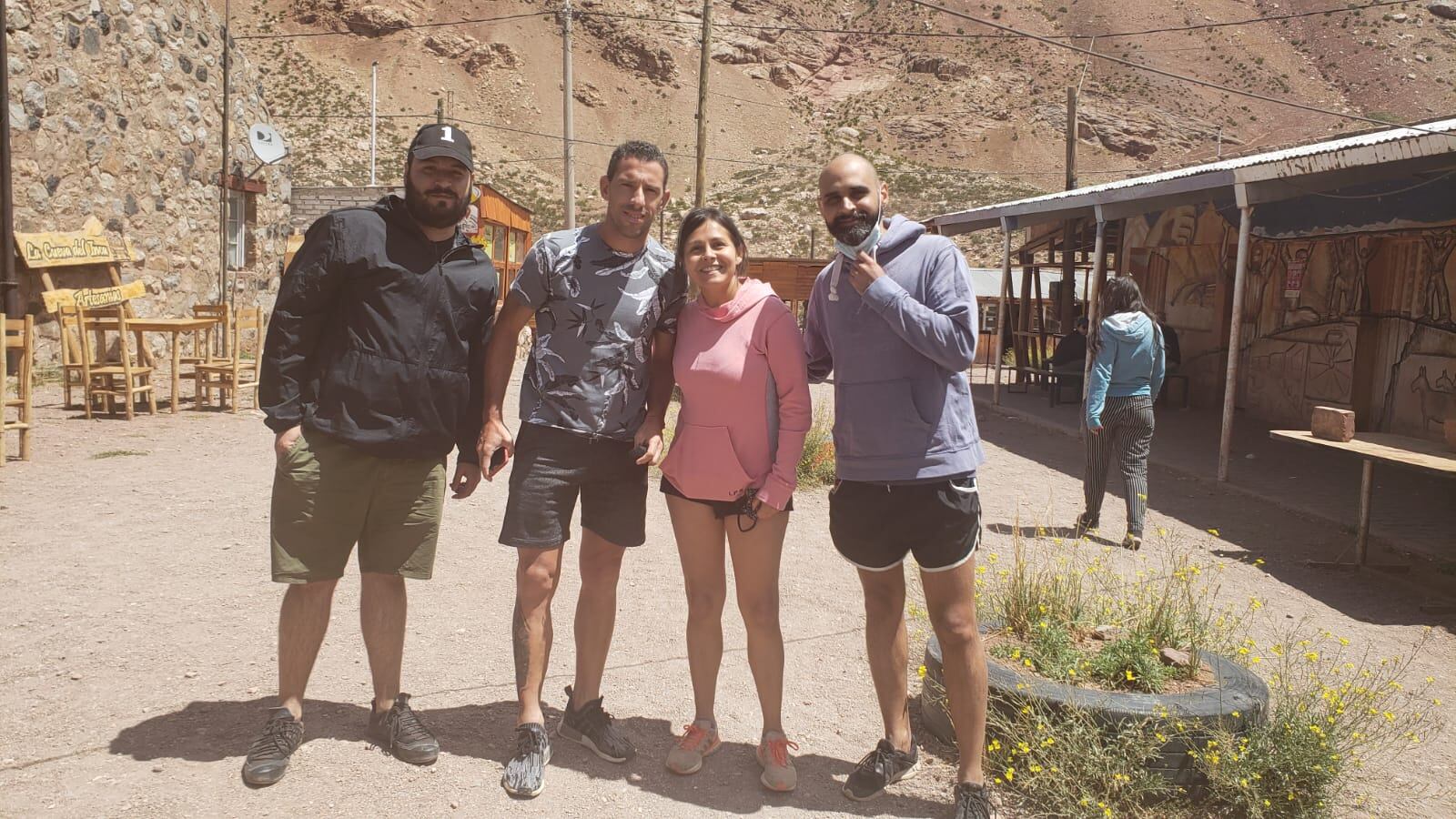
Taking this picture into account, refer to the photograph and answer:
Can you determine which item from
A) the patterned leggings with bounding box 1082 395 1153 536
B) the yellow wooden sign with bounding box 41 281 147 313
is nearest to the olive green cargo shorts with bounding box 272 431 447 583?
the patterned leggings with bounding box 1082 395 1153 536

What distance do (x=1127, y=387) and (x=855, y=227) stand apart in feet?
14.7

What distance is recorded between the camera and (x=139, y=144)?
13.0 metres

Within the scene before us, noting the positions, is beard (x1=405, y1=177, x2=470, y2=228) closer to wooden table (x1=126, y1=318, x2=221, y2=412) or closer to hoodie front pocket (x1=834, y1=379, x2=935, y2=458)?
hoodie front pocket (x1=834, y1=379, x2=935, y2=458)

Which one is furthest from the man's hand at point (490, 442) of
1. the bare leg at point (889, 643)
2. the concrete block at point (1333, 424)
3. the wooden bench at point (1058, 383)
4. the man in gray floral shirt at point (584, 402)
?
the wooden bench at point (1058, 383)

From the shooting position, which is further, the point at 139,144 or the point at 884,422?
the point at 139,144

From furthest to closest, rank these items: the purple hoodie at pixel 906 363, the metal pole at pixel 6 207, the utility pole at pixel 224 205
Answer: the utility pole at pixel 224 205 → the metal pole at pixel 6 207 → the purple hoodie at pixel 906 363

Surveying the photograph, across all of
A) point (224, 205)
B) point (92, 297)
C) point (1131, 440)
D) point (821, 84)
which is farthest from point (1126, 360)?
point (821, 84)

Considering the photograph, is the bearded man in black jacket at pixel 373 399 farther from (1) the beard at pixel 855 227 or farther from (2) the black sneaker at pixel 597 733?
(1) the beard at pixel 855 227

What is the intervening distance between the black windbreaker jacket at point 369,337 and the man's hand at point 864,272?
4.02 feet

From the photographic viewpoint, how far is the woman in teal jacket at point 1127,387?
265 inches

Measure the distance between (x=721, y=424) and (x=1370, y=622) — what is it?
4.27 m

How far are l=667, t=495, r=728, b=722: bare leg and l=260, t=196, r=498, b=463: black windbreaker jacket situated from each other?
802 mm

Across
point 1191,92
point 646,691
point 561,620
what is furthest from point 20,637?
point 1191,92

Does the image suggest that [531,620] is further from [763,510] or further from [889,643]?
[889,643]
